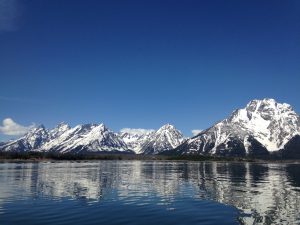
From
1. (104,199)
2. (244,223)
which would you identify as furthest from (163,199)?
(244,223)

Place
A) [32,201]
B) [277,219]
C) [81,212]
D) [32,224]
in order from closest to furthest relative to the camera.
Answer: [32,224]
[277,219]
[81,212]
[32,201]

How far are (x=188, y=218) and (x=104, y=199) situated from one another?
2376cm

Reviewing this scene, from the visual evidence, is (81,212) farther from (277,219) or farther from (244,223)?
(277,219)

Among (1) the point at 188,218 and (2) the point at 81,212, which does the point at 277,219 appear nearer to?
(1) the point at 188,218

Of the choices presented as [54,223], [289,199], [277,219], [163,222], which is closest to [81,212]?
[54,223]

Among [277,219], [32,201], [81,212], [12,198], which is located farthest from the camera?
[12,198]

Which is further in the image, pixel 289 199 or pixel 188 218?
pixel 289 199

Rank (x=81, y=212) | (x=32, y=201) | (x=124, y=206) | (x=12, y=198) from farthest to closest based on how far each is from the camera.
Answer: (x=12, y=198)
(x=32, y=201)
(x=124, y=206)
(x=81, y=212)

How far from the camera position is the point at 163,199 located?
248 ft

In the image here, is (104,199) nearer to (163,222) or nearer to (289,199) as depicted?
(163,222)

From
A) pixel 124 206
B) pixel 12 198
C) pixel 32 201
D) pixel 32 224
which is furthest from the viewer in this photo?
pixel 12 198

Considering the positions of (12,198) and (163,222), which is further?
(12,198)

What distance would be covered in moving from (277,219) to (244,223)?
5.47 meters

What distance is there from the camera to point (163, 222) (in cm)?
5266
